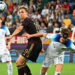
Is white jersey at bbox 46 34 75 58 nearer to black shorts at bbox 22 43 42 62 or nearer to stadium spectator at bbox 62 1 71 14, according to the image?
black shorts at bbox 22 43 42 62

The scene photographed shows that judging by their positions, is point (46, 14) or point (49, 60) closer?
point (49, 60)

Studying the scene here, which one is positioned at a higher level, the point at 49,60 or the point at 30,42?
the point at 30,42

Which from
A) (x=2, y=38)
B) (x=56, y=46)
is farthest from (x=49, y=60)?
(x=2, y=38)

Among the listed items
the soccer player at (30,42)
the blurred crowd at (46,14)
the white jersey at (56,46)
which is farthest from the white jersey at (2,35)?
the blurred crowd at (46,14)

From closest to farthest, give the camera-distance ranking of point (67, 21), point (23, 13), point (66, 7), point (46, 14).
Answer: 1. point (23, 13)
2. point (67, 21)
3. point (46, 14)
4. point (66, 7)

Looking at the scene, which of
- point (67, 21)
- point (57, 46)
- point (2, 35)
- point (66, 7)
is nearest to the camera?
point (57, 46)

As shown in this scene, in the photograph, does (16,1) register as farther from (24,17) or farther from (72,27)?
(24,17)

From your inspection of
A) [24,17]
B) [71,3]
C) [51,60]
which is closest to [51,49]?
[51,60]

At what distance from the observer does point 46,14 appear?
19.5m

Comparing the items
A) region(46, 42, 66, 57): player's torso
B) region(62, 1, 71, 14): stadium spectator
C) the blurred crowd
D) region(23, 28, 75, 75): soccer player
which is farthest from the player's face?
region(62, 1, 71, 14): stadium spectator

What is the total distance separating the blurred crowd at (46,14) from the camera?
59.7ft

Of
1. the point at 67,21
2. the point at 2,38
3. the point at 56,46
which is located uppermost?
the point at 56,46

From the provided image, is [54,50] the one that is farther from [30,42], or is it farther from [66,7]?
[66,7]

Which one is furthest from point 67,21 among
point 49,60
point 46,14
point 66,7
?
point 49,60
